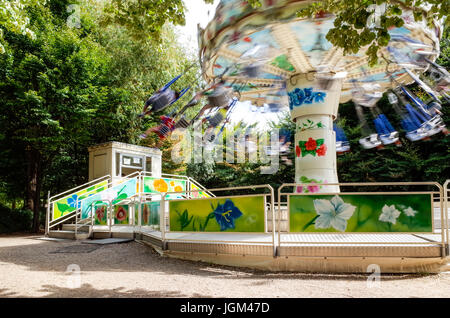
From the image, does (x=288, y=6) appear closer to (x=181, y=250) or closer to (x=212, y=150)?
(x=181, y=250)

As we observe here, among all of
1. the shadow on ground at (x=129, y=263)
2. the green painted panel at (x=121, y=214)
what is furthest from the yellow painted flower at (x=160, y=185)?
the shadow on ground at (x=129, y=263)

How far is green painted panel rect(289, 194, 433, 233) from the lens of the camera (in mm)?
6133

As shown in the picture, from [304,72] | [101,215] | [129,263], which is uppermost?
[304,72]

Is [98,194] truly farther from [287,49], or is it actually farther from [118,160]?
[287,49]

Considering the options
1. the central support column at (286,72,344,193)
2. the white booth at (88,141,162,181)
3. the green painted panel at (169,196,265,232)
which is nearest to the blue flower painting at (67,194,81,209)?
the white booth at (88,141,162,181)

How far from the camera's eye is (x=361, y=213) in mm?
6273

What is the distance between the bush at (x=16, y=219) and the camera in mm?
20328

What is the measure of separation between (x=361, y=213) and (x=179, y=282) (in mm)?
3351

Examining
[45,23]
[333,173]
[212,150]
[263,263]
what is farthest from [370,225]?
[212,150]

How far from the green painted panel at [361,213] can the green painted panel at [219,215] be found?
2.19 feet

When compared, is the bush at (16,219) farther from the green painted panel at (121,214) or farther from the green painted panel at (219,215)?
the green painted panel at (219,215)

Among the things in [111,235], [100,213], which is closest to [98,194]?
[100,213]
